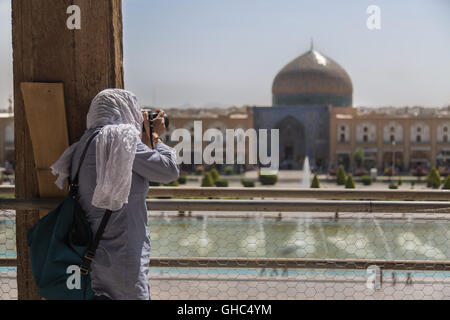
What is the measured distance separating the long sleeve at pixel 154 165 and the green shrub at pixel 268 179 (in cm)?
1190

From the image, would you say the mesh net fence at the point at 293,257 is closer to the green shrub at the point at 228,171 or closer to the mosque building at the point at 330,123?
the green shrub at the point at 228,171

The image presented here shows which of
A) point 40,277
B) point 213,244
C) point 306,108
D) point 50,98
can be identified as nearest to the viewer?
point 40,277

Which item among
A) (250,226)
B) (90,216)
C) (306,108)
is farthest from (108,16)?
(306,108)

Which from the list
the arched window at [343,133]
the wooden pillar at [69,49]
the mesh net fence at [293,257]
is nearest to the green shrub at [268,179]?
the mesh net fence at [293,257]

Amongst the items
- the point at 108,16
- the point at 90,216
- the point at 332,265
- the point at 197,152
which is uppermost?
the point at 108,16

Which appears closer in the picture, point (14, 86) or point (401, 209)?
point (14, 86)

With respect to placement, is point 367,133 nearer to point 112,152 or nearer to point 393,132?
point 393,132

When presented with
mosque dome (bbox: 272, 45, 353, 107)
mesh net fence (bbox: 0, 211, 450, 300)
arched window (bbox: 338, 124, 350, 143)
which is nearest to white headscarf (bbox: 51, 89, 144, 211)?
mesh net fence (bbox: 0, 211, 450, 300)

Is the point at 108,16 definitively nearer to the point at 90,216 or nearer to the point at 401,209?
the point at 90,216

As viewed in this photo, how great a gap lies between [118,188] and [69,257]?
0.15 meters

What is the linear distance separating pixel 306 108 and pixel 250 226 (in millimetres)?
15626

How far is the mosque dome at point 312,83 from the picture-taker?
21.4m

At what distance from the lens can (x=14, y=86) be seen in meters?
1.13

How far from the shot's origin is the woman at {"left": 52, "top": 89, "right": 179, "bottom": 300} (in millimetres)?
894
